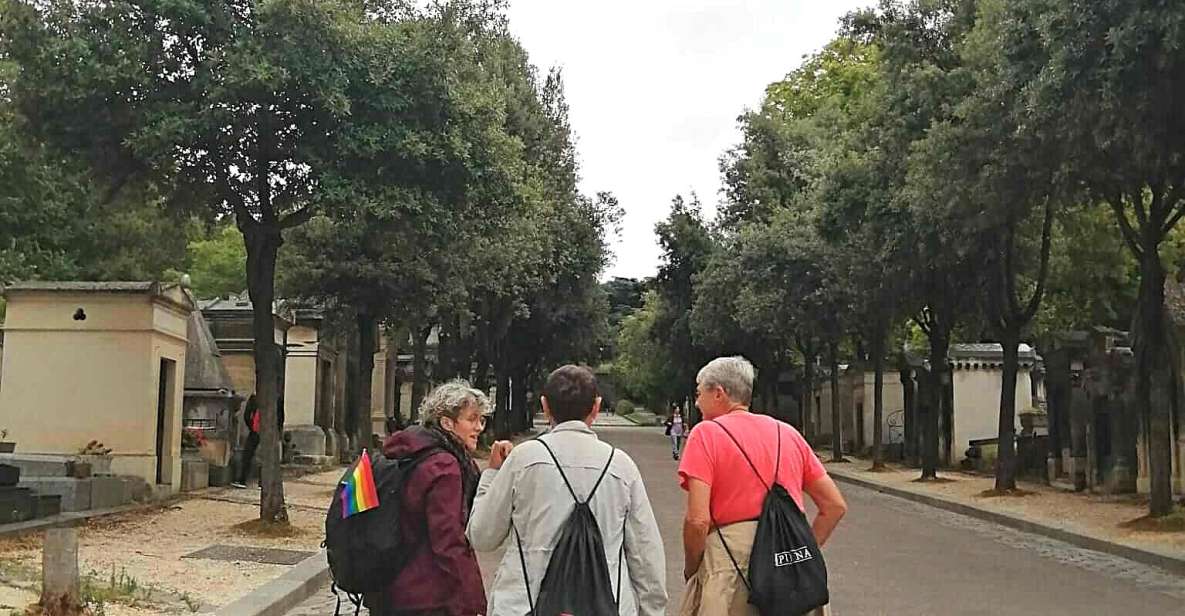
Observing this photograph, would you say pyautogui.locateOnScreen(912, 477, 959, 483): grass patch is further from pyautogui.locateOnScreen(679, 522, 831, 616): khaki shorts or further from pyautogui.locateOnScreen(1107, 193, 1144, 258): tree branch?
pyautogui.locateOnScreen(679, 522, 831, 616): khaki shorts

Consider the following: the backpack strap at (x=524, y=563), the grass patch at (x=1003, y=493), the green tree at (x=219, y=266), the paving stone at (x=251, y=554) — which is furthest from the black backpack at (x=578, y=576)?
the green tree at (x=219, y=266)

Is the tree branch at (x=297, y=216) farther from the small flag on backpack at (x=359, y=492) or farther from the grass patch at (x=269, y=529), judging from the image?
the small flag on backpack at (x=359, y=492)

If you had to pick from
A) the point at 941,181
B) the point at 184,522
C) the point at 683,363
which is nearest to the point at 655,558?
the point at 184,522

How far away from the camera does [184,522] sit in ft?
53.9

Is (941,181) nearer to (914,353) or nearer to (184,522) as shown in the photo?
(184,522)

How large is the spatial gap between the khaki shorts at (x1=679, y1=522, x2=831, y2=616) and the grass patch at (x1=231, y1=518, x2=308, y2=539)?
10.7 meters

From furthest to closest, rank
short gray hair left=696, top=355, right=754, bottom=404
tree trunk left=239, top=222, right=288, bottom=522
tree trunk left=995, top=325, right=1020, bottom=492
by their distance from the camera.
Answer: tree trunk left=995, top=325, right=1020, bottom=492 → tree trunk left=239, top=222, right=288, bottom=522 → short gray hair left=696, top=355, right=754, bottom=404

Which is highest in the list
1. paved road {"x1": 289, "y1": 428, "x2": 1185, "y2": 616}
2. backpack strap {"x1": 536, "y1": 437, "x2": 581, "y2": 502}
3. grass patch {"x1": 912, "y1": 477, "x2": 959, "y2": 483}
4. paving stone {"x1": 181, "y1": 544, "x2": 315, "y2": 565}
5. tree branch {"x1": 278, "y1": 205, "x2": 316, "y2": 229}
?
tree branch {"x1": 278, "y1": 205, "x2": 316, "y2": 229}

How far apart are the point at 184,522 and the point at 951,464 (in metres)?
25.7

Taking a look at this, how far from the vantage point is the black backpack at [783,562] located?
4957mm

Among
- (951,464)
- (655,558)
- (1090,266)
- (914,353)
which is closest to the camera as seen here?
(655,558)

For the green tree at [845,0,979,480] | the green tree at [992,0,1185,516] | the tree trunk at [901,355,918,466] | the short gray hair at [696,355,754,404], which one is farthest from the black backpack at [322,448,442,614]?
the tree trunk at [901,355,918,466]

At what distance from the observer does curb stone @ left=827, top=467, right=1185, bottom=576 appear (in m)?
14.4

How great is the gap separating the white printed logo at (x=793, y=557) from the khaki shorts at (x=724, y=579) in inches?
5.4
